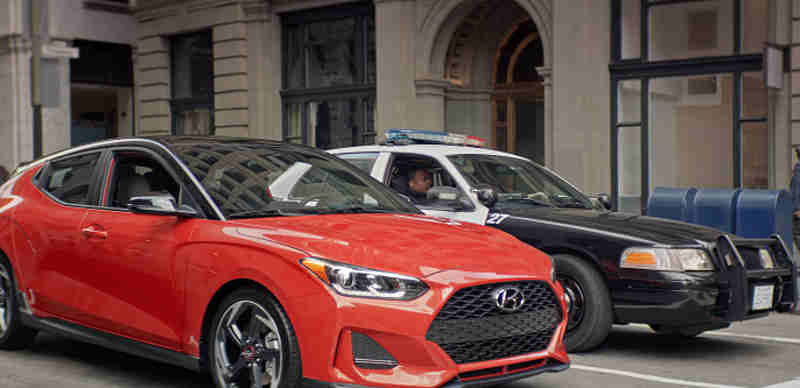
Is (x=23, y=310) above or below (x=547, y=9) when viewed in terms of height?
below

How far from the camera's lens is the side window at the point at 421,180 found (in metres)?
7.73

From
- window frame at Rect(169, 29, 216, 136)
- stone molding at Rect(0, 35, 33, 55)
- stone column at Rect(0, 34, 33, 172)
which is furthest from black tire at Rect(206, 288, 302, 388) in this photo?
stone molding at Rect(0, 35, 33, 55)

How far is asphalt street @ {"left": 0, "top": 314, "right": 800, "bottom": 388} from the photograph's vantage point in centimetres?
590

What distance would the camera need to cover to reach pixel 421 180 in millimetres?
8203

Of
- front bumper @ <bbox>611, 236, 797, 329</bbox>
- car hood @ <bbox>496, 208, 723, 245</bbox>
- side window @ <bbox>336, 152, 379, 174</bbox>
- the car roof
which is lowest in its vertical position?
front bumper @ <bbox>611, 236, 797, 329</bbox>

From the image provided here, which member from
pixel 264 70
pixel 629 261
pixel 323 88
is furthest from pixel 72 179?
pixel 264 70

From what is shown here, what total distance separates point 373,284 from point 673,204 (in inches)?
276

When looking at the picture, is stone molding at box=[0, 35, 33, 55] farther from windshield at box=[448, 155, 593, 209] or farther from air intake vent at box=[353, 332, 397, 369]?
air intake vent at box=[353, 332, 397, 369]

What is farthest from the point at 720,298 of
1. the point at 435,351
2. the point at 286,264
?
the point at 286,264

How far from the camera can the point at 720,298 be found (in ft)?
21.5

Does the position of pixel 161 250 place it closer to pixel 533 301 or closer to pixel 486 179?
pixel 533 301

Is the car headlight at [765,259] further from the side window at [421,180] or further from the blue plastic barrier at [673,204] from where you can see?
the blue plastic barrier at [673,204]

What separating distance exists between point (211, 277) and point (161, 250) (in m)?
0.51

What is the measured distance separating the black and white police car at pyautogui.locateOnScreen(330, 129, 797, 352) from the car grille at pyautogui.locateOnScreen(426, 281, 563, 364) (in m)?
1.94
